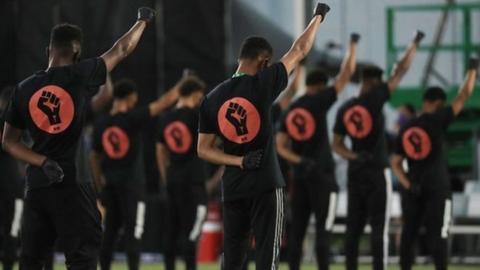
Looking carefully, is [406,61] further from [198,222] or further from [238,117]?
[238,117]

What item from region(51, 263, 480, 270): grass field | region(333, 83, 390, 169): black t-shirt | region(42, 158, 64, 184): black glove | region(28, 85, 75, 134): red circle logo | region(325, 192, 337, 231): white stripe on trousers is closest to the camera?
region(42, 158, 64, 184): black glove

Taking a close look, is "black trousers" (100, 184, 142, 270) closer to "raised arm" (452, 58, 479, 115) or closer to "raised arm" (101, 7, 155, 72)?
"raised arm" (452, 58, 479, 115)

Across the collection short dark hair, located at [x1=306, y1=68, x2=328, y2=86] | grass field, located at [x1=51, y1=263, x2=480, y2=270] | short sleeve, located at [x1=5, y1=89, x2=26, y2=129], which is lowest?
grass field, located at [x1=51, y1=263, x2=480, y2=270]

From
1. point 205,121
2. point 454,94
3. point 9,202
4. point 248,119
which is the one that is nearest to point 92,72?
point 205,121

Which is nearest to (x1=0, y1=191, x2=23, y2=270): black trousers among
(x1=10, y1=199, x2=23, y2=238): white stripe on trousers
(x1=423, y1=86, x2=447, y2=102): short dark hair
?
(x1=10, y1=199, x2=23, y2=238): white stripe on trousers

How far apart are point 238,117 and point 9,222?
5359mm

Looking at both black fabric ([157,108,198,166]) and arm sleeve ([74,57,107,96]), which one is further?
black fabric ([157,108,198,166])

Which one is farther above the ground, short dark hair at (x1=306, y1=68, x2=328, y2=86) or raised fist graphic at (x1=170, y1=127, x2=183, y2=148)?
short dark hair at (x1=306, y1=68, x2=328, y2=86)

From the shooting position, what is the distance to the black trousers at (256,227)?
28.8 ft

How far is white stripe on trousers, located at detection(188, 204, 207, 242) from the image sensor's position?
13.2 metres

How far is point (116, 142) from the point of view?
1341 centimetres

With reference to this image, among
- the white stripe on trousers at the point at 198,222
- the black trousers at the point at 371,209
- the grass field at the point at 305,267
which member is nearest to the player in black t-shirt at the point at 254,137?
the black trousers at the point at 371,209

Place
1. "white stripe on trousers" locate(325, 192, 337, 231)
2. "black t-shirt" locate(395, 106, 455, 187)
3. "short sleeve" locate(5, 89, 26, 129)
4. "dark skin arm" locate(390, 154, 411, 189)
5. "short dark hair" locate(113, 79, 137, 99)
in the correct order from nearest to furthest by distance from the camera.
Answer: "short sleeve" locate(5, 89, 26, 129), "black t-shirt" locate(395, 106, 455, 187), "dark skin arm" locate(390, 154, 411, 189), "white stripe on trousers" locate(325, 192, 337, 231), "short dark hair" locate(113, 79, 137, 99)

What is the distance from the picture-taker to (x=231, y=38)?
18797mm
